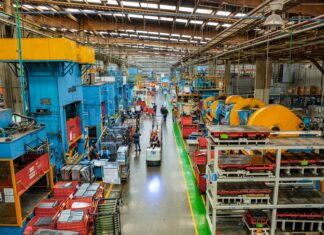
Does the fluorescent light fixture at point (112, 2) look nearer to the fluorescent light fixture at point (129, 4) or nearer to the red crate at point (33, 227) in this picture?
the fluorescent light fixture at point (129, 4)

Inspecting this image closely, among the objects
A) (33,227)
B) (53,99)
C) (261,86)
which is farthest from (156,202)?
(261,86)

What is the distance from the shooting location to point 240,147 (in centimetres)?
582

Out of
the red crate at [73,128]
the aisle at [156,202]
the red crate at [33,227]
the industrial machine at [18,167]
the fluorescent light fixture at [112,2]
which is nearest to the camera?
the industrial machine at [18,167]

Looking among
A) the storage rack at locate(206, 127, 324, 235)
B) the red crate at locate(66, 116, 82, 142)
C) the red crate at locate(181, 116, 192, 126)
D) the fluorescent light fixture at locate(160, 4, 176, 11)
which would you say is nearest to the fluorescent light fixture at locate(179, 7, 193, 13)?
the fluorescent light fixture at locate(160, 4, 176, 11)

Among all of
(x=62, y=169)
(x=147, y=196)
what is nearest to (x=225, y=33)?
(x=147, y=196)

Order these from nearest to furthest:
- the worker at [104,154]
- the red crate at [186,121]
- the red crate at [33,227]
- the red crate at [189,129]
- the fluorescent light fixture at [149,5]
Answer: the red crate at [33,227] → the worker at [104,154] → the fluorescent light fixture at [149,5] → the red crate at [189,129] → the red crate at [186,121]

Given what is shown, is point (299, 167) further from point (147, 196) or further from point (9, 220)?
point (9, 220)

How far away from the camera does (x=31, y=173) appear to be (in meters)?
6.33

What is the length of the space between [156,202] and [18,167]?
4880 millimetres

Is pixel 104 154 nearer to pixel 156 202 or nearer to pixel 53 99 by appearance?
pixel 156 202

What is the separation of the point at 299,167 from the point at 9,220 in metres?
7.38

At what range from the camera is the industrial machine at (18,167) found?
5.52m

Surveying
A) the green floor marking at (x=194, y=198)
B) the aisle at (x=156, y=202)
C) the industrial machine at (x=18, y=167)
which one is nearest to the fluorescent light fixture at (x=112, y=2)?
the industrial machine at (x=18, y=167)

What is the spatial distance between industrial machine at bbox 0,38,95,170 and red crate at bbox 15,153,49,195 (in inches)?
65.7
